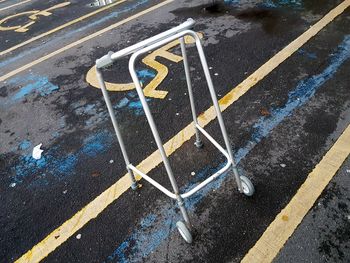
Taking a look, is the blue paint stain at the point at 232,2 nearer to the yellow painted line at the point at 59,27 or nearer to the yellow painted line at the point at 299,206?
the yellow painted line at the point at 59,27

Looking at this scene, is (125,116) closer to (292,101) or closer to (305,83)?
(292,101)

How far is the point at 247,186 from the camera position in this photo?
9.53ft

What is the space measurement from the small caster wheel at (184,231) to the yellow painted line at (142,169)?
80 cm

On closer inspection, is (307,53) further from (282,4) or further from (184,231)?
(184,231)

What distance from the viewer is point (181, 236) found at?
9.07 ft

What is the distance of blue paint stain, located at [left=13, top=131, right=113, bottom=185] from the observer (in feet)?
11.6

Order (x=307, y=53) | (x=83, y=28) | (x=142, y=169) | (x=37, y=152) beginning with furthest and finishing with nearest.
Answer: (x=83, y=28), (x=307, y=53), (x=37, y=152), (x=142, y=169)

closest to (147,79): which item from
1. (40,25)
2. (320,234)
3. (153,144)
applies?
(153,144)

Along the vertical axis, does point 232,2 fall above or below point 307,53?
above

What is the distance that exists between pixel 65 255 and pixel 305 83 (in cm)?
356

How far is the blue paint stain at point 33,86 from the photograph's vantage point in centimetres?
496

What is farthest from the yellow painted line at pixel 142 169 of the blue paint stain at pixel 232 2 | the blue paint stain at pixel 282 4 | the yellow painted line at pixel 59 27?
the yellow painted line at pixel 59 27

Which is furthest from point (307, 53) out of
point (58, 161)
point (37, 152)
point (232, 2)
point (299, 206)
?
point (37, 152)

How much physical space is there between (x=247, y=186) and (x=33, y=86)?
3963 millimetres
